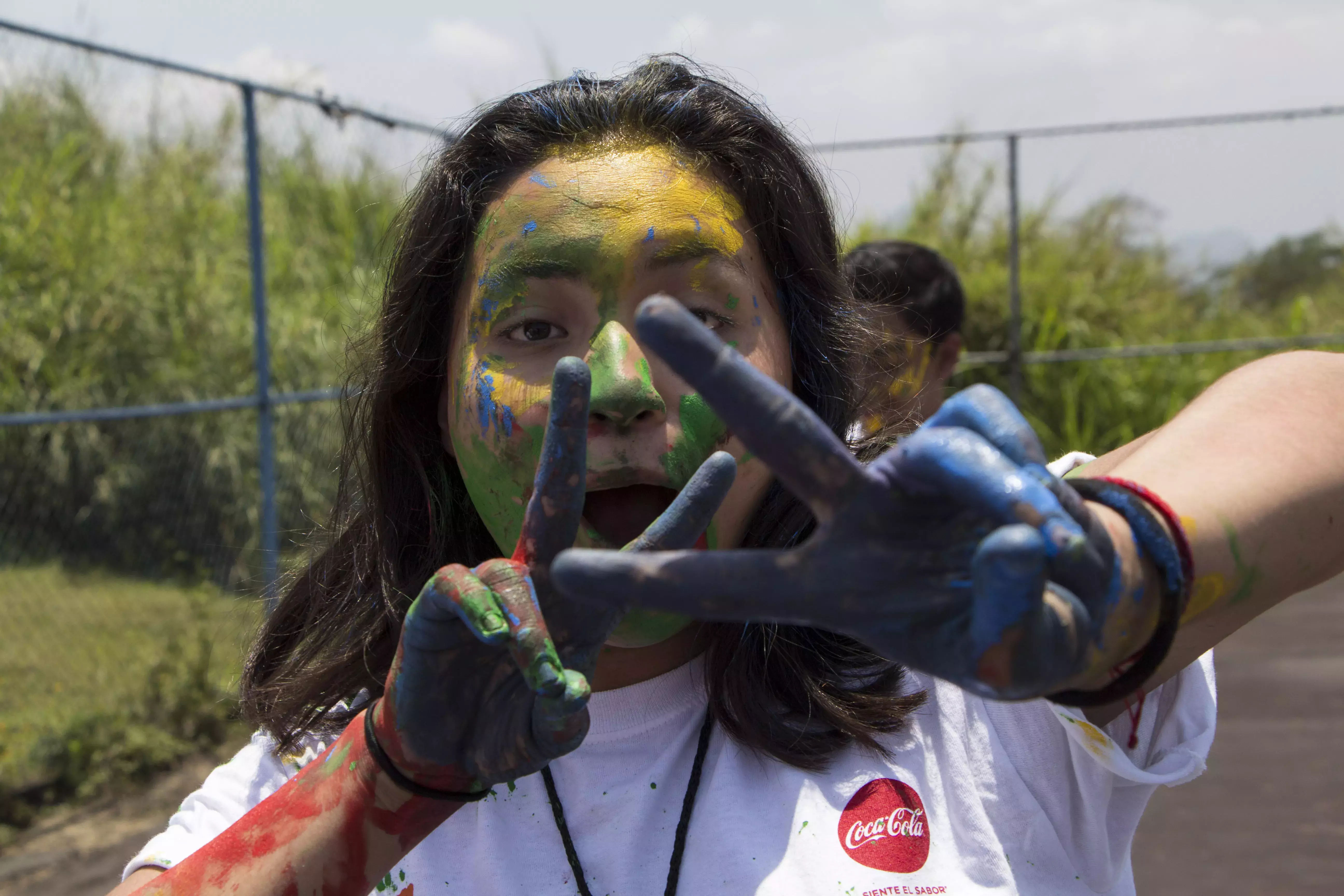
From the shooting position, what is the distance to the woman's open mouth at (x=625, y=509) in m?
1.37

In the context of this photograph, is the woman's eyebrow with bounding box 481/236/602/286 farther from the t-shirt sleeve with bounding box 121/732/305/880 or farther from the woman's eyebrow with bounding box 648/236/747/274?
the t-shirt sleeve with bounding box 121/732/305/880

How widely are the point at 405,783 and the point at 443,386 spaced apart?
62cm

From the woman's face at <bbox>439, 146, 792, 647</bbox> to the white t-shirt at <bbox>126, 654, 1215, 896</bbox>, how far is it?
18cm

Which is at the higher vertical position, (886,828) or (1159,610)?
(1159,610)

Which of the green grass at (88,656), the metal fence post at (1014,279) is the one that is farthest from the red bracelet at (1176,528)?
the metal fence post at (1014,279)

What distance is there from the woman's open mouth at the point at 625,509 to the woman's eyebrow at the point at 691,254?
0.27 m

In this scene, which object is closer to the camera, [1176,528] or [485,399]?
[1176,528]

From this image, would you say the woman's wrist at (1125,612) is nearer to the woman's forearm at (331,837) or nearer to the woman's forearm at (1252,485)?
the woman's forearm at (1252,485)

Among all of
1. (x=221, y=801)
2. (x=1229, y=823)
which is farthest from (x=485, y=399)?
(x=1229, y=823)

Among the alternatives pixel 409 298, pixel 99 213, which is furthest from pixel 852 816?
pixel 99 213

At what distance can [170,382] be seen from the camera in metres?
6.21

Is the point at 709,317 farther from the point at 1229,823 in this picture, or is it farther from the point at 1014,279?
the point at 1014,279

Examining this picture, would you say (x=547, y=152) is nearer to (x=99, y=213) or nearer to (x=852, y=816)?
(x=852, y=816)

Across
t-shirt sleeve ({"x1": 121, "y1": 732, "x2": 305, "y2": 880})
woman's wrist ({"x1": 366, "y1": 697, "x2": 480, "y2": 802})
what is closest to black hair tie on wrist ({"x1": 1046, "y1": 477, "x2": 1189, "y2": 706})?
woman's wrist ({"x1": 366, "y1": 697, "x2": 480, "y2": 802})
